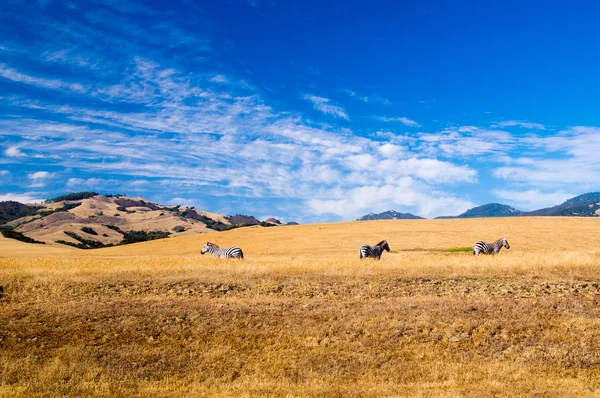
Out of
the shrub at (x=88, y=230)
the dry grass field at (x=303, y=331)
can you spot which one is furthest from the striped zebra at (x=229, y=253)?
the shrub at (x=88, y=230)

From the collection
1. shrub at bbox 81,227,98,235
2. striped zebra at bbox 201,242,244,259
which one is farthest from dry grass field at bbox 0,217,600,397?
shrub at bbox 81,227,98,235

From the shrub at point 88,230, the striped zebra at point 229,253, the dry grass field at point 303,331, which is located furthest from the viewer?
the shrub at point 88,230

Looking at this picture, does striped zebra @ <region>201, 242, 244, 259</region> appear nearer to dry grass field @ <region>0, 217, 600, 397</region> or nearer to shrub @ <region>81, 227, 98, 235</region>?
dry grass field @ <region>0, 217, 600, 397</region>

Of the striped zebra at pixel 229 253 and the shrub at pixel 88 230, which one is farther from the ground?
the shrub at pixel 88 230

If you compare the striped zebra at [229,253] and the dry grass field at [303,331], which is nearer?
the dry grass field at [303,331]

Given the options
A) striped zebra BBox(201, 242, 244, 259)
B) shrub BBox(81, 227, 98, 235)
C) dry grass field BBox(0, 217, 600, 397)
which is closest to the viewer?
dry grass field BBox(0, 217, 600, 397)

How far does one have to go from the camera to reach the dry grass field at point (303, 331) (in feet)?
34.3

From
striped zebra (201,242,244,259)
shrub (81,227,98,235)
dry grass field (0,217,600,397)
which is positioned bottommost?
dry grass field (0,217,600,397)

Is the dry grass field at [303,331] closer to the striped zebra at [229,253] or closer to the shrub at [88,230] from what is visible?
the striped zebra at [229,253]

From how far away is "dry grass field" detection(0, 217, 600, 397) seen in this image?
10.5 metres

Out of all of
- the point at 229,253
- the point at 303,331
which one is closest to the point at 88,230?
the point at 229,253

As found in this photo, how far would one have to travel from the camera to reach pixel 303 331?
14062 millimetres

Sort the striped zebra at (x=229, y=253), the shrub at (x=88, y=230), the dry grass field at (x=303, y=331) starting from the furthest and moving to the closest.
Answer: the shrub at (x=88, y=230), the striped zebra at (x=229, y=253), the dry grass field at (x=303, y=331)

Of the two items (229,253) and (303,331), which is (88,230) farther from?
(303,331)
